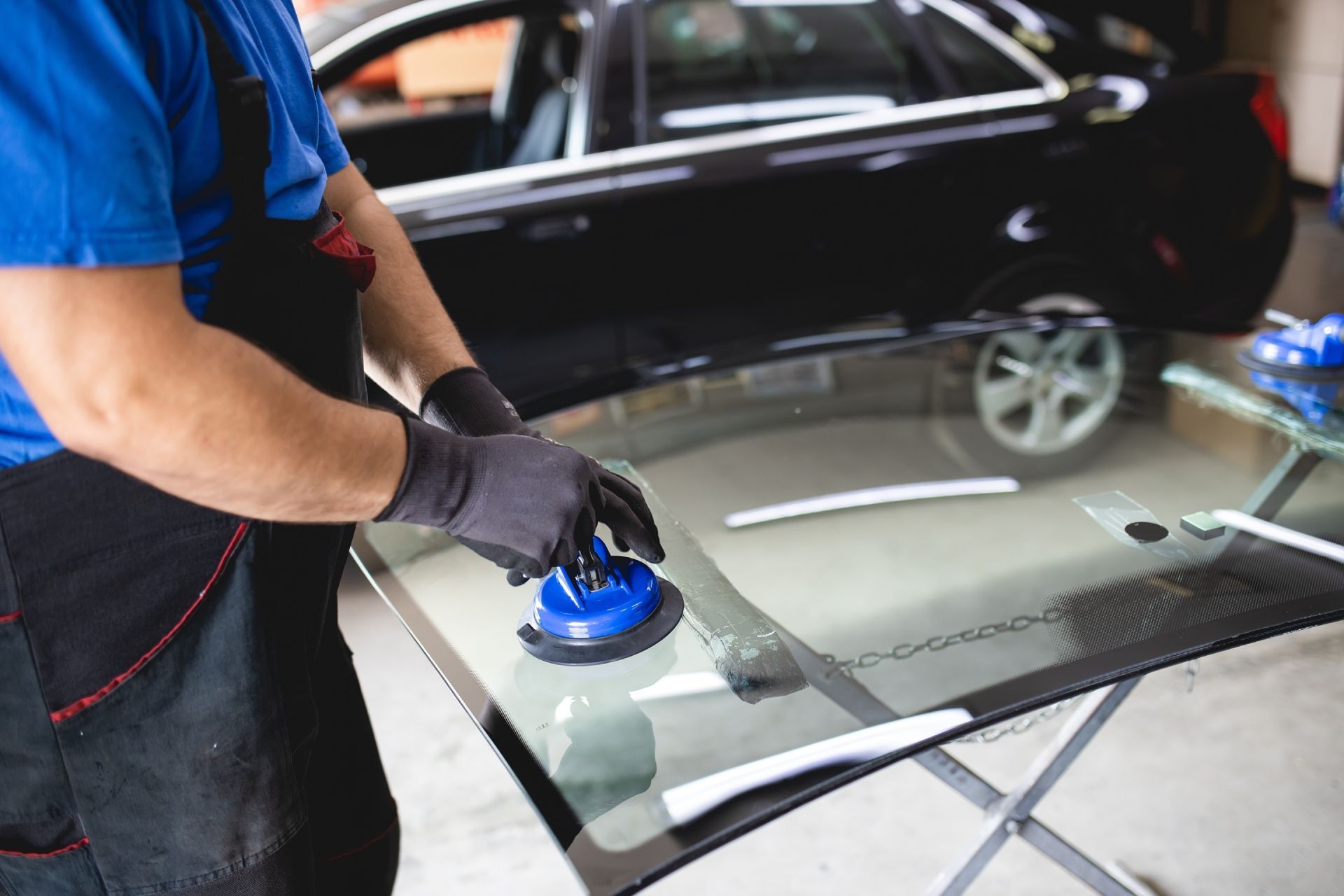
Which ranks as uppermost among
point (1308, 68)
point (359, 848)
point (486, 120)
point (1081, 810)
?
point (486, 120)

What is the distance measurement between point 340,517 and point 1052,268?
8.27 feet

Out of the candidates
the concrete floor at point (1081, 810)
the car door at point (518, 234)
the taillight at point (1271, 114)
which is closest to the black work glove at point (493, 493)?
the concrete floor at point (1081, 810)

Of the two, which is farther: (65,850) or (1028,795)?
(1028,795)

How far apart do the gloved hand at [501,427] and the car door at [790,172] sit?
1.58 m

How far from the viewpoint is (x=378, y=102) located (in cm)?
512

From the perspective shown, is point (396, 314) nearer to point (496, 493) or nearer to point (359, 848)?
point (496, 493)

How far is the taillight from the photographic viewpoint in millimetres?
3027

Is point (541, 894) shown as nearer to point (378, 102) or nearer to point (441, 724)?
point (441, 724)

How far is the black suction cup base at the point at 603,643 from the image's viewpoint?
1.04 metres

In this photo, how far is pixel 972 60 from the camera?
2.93 meters

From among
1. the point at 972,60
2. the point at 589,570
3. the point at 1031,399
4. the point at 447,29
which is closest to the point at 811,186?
the point at 972,60

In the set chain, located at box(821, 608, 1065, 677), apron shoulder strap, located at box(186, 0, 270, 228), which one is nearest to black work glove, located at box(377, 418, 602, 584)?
apron shoulder strap, located at box(186, 0, 270, 228)

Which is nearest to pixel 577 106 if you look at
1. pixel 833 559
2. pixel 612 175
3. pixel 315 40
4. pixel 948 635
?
pixel 612 175

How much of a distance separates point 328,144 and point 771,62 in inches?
78.7
